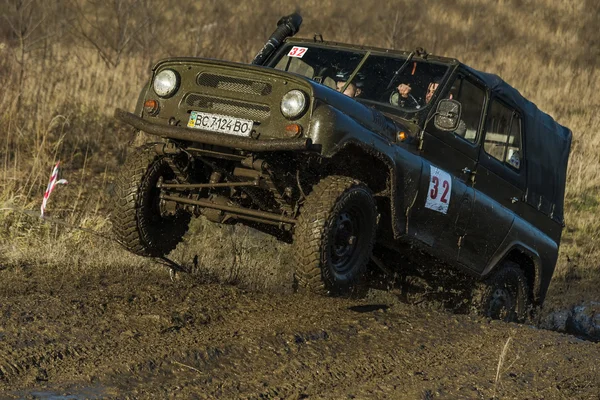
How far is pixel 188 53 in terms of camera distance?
68.0ft

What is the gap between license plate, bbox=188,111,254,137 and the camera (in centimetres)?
564

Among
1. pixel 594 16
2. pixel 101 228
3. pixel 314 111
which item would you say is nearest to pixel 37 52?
pixel 101 228

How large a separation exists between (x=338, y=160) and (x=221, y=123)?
32.6 inches

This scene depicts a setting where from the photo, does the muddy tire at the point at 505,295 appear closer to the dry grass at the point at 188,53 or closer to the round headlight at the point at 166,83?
the dry grass at the point at 188,53

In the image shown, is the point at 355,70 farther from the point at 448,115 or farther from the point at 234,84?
the point at 234,84

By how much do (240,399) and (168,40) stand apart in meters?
19.3

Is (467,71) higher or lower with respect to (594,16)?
lower

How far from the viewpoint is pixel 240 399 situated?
431cm

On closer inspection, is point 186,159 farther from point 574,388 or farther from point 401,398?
point 574,388

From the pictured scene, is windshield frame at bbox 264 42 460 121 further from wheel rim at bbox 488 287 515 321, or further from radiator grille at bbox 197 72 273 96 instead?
wheel rim at bbox 488 287 515 321

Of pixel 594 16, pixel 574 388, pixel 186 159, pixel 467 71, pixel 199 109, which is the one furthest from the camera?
pixel 594 16

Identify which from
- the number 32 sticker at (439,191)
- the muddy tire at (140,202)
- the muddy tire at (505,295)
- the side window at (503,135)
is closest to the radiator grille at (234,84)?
the muddy tire at (140,202)

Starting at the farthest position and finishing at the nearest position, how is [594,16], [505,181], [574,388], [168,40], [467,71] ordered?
1. [594,16]
2. [168,40]
3. [505,181]
4. [467,71]
5. [574,388]

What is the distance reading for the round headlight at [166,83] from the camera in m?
5.94
